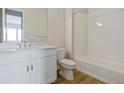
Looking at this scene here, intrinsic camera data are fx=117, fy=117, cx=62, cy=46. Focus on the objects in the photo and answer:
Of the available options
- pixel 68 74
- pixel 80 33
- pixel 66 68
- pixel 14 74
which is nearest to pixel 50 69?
pixel 66 68

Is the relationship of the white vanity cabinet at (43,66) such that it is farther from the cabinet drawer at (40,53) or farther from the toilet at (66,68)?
the toilet at (66,68)

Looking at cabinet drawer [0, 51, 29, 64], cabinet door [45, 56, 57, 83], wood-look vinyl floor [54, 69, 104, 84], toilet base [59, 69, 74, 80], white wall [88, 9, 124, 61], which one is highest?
white wall [88, 9, 124, 61]

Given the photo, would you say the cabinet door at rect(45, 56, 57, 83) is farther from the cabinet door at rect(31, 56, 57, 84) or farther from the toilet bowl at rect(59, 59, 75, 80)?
the toilet bowl at rect(59, 59, 75, 80)

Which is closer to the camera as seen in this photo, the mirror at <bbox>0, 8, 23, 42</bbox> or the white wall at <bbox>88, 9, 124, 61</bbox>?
the mirror at <bbox>0, 8, 23, 42</bbox>

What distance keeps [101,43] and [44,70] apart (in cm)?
196

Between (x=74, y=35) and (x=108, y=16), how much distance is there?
3.48 feet

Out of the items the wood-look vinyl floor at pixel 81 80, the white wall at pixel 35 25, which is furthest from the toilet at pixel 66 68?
the white wall at pixel 35 25

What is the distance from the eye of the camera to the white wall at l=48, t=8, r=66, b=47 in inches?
116

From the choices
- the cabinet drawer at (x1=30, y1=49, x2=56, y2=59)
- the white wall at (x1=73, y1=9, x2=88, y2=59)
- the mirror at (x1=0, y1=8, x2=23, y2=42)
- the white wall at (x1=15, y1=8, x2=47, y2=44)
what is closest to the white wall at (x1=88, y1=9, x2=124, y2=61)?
the white wall at (x1=73, y1=9, x2=88, y2=59)

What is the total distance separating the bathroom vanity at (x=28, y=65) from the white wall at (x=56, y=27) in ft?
2.64

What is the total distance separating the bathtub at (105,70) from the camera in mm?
2262

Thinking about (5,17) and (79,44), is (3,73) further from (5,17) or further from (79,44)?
(79,44)

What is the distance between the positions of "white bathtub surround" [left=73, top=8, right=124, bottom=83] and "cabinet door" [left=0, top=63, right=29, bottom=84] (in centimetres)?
A: 166
